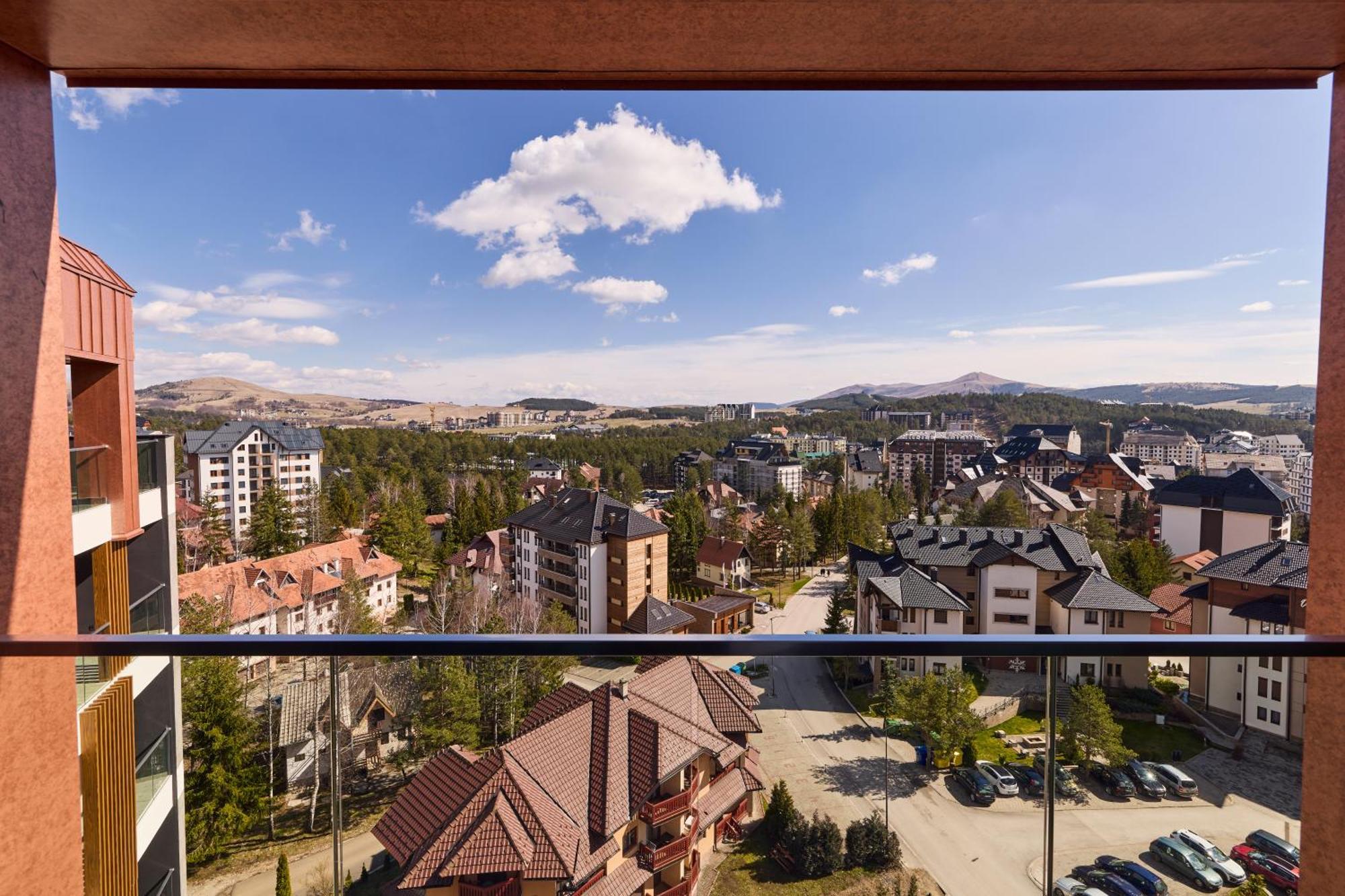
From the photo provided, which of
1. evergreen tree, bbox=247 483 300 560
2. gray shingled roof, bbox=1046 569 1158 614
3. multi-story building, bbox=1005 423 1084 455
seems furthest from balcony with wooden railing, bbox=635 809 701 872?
multi-story building, bbox=1005 423 1084 455

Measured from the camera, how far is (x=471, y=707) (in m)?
1.06

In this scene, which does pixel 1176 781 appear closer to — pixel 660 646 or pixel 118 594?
pixel 660 646

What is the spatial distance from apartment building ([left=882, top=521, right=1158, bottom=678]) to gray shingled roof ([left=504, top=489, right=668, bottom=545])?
27.8 ft

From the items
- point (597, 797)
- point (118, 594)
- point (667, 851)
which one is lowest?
point (118, 594)

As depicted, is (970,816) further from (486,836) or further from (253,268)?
(253,268)

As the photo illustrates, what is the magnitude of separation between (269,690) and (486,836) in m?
0.53

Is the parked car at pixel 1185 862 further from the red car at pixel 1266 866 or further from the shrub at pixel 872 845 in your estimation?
the shrub at pixel 872 845

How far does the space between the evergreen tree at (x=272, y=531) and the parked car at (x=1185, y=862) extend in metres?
26.4

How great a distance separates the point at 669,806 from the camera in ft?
3.91

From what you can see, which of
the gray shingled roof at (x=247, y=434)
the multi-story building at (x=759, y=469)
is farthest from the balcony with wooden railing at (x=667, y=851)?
the multi-story building at (x=759, y=469)

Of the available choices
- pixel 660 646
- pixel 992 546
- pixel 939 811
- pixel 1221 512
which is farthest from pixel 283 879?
A: pixel 1221 512

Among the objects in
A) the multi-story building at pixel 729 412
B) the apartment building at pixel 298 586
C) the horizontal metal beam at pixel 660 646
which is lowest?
the apartment building at pixel 298 586

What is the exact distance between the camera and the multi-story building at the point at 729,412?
1133 inches

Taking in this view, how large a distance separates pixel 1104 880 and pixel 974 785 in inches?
10.7
